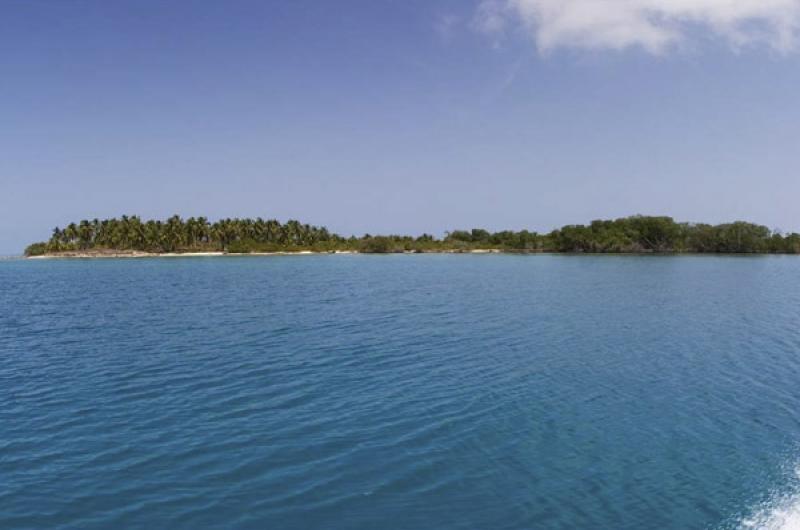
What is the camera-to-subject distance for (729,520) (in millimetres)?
12375

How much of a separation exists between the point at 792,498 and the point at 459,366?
1588 cm

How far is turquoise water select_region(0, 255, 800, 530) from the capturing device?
1309 cm

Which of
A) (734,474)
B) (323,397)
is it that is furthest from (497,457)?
(323,397)

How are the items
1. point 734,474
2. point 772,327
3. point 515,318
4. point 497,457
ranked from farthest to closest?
point 515,318
point 772,327
point 497,457
point 734,474

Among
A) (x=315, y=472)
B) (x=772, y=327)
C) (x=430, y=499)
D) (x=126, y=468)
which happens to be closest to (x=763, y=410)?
(x=430, y=499)

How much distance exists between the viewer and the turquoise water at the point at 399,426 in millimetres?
13094

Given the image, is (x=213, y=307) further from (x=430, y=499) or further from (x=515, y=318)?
(x=430, y=499)

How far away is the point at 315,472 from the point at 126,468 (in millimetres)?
5518

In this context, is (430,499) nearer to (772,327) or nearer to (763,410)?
(763,410)

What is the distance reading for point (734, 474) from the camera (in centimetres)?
1484

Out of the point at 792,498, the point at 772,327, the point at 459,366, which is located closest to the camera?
the point at 792,498

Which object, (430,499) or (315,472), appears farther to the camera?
(315,472)

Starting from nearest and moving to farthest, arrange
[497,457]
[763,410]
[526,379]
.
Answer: [497,457] < [763,410] < [526,379]

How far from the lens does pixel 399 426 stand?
1875 cm
